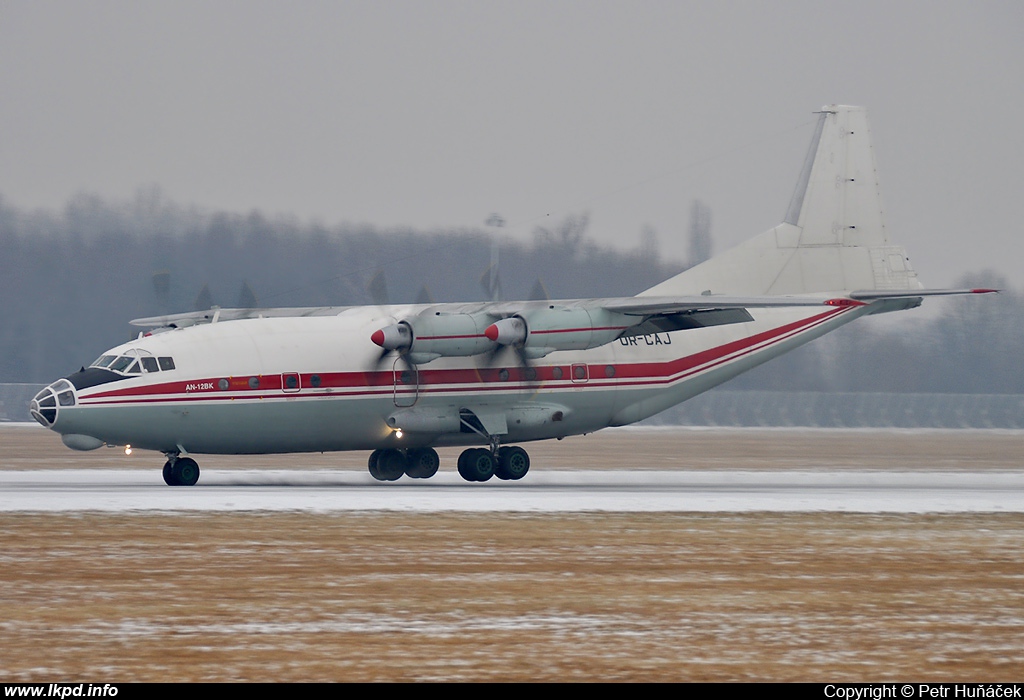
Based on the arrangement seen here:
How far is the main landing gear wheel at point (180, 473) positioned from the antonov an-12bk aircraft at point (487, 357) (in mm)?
43

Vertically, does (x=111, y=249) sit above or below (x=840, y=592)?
above

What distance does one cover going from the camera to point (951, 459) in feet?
124

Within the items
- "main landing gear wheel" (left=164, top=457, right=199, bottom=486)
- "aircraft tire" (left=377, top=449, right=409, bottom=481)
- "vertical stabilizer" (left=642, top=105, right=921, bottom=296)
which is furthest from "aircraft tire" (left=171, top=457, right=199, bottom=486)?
"vertical stabilizer" (left=642, top=105, right=921, bottom=296)

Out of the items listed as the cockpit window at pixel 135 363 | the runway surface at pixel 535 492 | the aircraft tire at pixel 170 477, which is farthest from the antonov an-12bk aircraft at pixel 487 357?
the runway surface at pixel 535 492

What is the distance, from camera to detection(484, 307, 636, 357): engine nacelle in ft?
84.0

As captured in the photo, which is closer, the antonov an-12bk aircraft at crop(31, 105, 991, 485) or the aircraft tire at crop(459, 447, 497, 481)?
the antonov an-12bk aircraft at crop(31, 105, 991, 485)

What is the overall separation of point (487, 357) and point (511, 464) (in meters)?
2.50

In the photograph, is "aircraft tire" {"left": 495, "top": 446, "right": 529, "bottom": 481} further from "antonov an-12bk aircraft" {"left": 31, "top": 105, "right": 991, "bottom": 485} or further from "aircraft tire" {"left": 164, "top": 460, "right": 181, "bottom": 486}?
"aircraft tire" {"left": 164, "top": 460, "right": 181, "bottom": 486}

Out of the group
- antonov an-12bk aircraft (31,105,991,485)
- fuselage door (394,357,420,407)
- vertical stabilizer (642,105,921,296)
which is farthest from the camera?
vertical stabilizer (642,105,921,296)

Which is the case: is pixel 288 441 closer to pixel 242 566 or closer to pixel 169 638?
pixel 242 566

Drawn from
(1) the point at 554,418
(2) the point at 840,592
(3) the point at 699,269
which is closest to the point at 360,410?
(1) the point at 554,418

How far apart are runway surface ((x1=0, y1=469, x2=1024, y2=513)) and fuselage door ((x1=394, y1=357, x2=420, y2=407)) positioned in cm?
184

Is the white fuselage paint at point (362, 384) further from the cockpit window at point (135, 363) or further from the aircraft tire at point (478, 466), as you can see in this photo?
the aircraft tire at point (478, 466)

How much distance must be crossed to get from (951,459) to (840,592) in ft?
86.5
